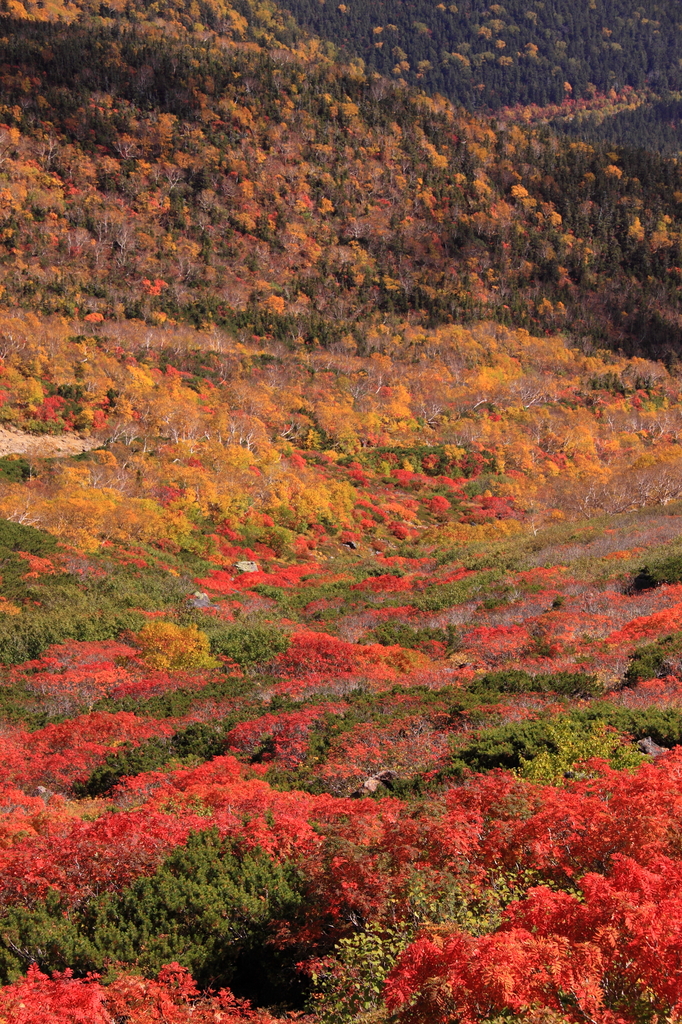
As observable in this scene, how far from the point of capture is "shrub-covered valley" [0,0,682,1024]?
7441mm

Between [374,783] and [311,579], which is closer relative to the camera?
[374,783]

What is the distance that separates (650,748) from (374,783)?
4.28 metres

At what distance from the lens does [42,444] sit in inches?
1718

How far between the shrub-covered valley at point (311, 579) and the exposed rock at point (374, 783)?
7 centimetres

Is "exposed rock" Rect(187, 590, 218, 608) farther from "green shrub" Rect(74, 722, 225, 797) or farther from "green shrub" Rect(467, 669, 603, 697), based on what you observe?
"green shrub" Rect(467, 669, 603, 697)

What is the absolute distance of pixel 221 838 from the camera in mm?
9805

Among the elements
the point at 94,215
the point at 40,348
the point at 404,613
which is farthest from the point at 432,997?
the point at 94,215

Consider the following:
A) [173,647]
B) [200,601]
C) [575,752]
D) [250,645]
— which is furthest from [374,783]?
[200,601]

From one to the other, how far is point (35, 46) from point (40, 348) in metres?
89.7

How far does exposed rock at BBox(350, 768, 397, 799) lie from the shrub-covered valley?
0.24 feet

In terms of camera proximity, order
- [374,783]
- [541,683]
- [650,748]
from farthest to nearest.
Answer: [541,683] < [374,783] < [650,748]

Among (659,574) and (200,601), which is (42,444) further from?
(659,574)

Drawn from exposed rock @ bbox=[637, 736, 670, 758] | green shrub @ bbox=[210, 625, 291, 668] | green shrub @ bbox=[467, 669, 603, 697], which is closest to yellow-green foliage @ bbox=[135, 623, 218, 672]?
green shrub @ bbox=[210, 625, 291, 668]

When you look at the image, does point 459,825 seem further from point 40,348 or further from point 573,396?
point 573,396
